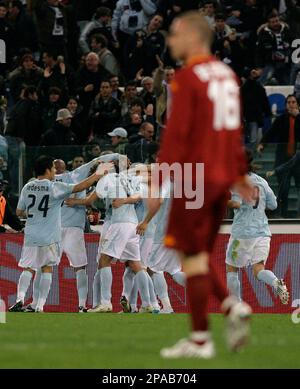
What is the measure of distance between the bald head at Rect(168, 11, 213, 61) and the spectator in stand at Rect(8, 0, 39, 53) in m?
17.4

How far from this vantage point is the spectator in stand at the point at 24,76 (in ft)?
80.9

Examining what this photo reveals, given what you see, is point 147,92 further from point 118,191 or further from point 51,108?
point 118,191

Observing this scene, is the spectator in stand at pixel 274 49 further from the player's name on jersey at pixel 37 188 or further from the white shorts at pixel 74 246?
the player's name on jersey at pixel 37 188

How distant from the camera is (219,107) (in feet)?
29.2

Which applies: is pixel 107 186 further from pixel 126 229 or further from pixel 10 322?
pixel 10 322

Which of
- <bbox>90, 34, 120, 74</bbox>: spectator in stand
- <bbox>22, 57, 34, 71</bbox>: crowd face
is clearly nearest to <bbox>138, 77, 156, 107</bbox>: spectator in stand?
<bbox>90, 34, 120, 74</bbox>: spectator in stand

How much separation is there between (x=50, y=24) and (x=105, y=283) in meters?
8.81

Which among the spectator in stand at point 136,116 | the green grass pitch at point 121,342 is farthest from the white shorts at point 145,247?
the green grass pitch at point 121,342

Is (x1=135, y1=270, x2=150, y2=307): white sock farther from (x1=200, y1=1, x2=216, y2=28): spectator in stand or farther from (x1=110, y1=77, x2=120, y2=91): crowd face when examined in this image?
(x1=200, y1=1, x2=216, y2=28): spectator in stand

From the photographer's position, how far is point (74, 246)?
64.8ft

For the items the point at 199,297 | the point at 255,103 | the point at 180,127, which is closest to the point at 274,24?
the point at 255,103

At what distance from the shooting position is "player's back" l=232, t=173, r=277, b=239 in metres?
18.3

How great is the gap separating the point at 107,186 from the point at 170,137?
9.95 metres

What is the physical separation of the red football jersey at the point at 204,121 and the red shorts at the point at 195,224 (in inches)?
5.1
